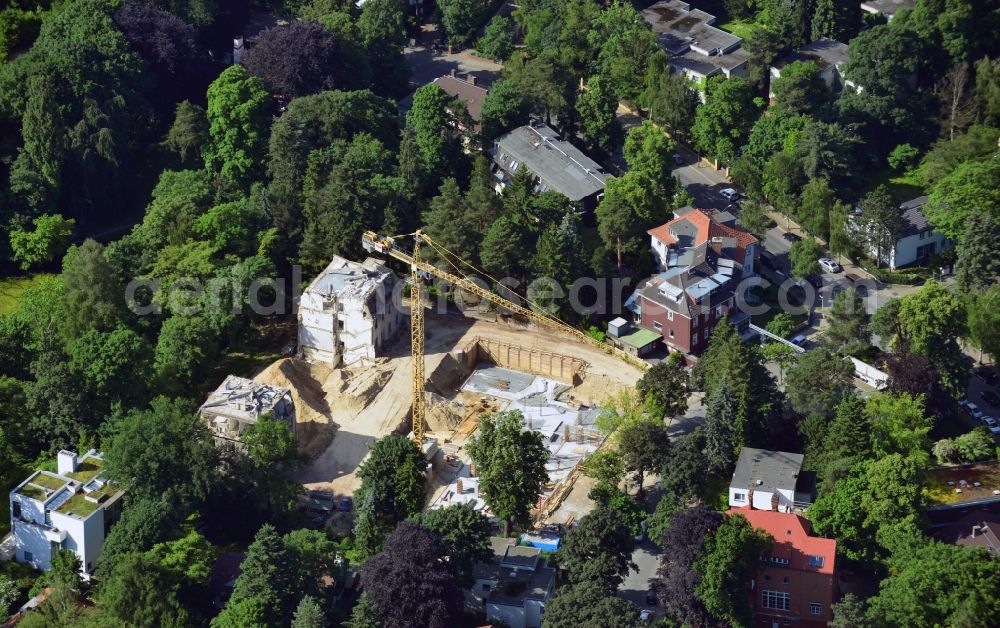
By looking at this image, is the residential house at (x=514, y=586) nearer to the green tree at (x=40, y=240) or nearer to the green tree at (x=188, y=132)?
the green tree at (x=40, y=240)

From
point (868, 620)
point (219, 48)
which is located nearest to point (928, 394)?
point (868, 620)

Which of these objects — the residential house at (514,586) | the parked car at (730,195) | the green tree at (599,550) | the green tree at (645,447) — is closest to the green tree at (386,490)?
the residential house at (514,586)

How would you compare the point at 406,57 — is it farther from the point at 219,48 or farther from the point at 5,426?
the point at 5,426

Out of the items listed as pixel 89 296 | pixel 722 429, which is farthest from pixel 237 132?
pixel 722 429

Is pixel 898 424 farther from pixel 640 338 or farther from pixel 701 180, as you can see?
pixel 701 180

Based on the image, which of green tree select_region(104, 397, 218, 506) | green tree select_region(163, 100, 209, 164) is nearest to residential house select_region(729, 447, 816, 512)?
green tree select_region(104, 397, 218, 506)
